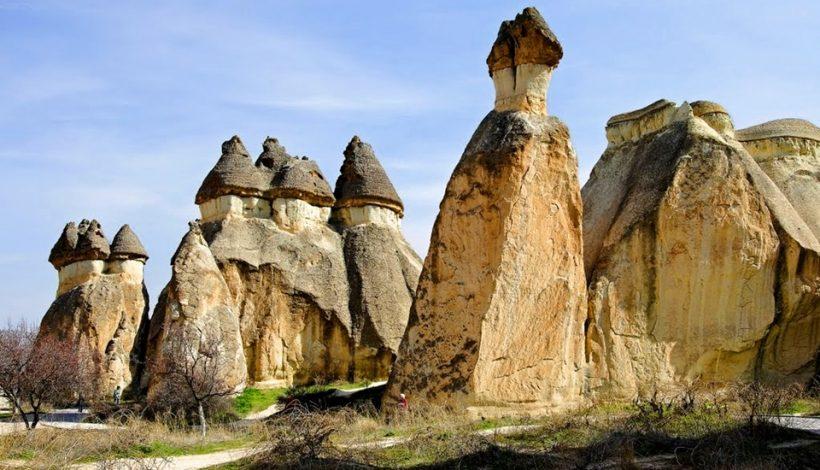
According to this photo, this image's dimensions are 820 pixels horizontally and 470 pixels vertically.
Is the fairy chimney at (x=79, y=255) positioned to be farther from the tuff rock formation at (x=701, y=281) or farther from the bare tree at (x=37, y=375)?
the tuff rock formation at (x=701, y=281)

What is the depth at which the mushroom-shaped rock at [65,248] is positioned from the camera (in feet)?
94.7

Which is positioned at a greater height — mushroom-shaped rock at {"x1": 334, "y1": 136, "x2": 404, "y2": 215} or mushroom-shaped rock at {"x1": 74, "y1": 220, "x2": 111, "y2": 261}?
mushroom-shaped rock at {"x1": 334, "y1": 136, "x2": 404, "y2": 215}

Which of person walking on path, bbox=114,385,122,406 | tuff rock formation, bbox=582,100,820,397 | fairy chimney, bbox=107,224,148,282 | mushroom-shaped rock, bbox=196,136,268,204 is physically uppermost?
mushroom-shaped rock, bbox=196,136,268,204

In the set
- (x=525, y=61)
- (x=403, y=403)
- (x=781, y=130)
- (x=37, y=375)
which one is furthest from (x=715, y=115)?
(x=37, y=375)

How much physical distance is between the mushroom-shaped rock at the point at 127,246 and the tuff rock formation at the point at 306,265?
2.81 metres

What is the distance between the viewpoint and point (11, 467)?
10.2 metres

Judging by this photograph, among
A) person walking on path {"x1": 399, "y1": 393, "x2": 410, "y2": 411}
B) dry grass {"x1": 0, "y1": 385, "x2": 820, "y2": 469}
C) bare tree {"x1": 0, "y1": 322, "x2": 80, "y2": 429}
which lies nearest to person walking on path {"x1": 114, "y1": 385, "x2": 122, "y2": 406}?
bare tree {"x1": 0, "y1": 322, "x2": 80, "y2": 429}

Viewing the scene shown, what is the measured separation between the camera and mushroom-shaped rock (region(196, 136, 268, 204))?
27.1 m

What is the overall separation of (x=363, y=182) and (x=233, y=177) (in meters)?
4.00

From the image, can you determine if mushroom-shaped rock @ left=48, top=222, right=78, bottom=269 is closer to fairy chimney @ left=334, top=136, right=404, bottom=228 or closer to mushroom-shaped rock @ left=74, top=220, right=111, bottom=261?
mushroom-shaped rock @ left=74, top=220, right=111, bottom=261

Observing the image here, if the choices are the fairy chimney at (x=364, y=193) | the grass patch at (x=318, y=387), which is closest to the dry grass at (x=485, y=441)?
the grass patch at (x=318, y=387)

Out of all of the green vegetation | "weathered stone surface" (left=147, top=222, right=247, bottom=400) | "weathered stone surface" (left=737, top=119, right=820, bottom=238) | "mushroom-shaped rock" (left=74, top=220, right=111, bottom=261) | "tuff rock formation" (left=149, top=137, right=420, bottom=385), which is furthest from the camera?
"mushroom-shaped rock" (left=74, top=220, right=111, bottom=261)

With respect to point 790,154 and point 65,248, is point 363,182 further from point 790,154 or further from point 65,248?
point 790,154

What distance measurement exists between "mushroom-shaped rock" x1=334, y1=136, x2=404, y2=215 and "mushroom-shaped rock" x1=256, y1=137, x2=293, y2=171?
1.81m
